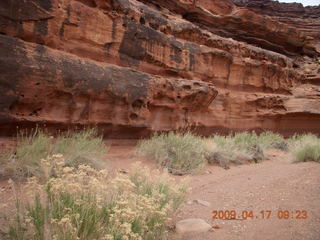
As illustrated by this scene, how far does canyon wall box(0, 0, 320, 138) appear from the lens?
17.4ft

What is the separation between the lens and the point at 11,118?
4961 millimetres

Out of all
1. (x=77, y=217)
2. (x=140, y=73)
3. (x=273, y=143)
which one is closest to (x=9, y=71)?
(x=140, y=73)

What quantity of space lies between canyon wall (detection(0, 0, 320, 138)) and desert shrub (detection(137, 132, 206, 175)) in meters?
1.23

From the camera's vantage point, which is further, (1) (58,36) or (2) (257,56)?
(2) (257,56)

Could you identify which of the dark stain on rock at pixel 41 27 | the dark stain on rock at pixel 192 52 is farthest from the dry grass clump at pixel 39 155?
the dark stain on rock at pixel 192 52

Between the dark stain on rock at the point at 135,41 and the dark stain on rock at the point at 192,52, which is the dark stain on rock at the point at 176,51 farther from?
the dark stain on rock at the point at 135,41

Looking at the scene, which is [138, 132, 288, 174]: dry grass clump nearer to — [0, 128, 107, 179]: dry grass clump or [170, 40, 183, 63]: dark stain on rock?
[0, 128, 107, 179]: dry grass clump

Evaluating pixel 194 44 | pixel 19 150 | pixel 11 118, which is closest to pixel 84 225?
pixel 19 150

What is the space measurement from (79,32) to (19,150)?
3.61 metres

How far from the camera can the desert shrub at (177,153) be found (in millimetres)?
5625

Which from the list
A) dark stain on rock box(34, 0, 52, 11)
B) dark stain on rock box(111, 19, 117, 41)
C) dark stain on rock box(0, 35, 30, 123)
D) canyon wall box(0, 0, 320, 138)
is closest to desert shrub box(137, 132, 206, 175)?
canyon wall box(0, 0, 320, 138)

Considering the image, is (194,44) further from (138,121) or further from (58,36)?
(58,36)

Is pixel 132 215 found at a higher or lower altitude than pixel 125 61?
lower

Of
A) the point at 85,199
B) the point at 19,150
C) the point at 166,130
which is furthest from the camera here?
the point at 166,130
